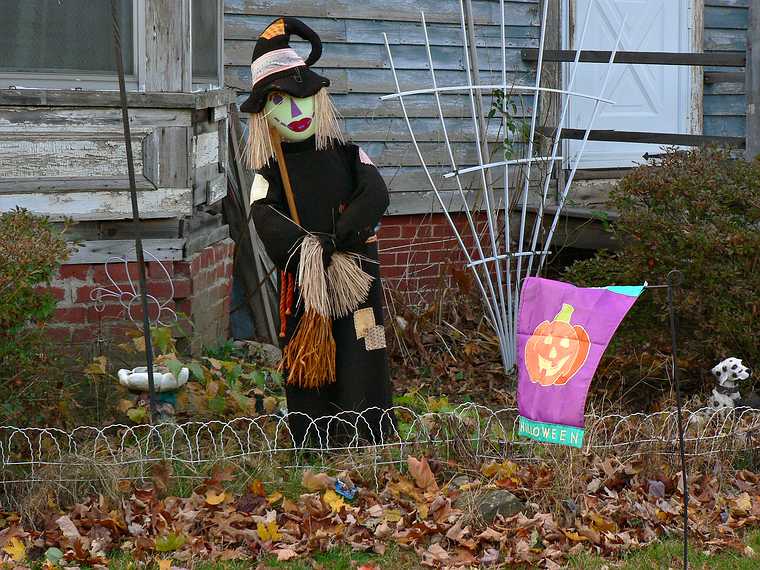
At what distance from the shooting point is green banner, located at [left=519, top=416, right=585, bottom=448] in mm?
3596

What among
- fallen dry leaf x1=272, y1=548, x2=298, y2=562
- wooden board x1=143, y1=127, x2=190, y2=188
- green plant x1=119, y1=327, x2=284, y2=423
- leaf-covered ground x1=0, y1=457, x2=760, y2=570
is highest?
wooden board x1=143, y1=127, x2=190, y2=188

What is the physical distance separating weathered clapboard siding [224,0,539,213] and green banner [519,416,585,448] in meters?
4.04

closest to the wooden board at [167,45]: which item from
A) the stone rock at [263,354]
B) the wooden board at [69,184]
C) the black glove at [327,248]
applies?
the wooden board at [69,184]

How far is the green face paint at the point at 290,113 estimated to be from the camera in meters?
4.46

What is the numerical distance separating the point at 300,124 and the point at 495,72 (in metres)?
3.82

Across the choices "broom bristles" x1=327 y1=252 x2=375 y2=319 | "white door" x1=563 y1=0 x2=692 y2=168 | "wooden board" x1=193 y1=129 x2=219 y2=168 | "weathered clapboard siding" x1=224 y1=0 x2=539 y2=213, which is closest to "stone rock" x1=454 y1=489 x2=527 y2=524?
"broom bristles" x1=327 y1=252 x2=375 y2=319

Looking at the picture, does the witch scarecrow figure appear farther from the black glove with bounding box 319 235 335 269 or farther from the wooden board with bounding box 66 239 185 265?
the wooden board with bounding box 66 239 185 265

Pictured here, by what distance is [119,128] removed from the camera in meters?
5.70

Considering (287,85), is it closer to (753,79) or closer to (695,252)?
(695,252)

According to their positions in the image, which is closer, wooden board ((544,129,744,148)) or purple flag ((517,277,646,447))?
purple flag ((517,277,646,447))

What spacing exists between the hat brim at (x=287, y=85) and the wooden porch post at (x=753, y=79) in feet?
9.99

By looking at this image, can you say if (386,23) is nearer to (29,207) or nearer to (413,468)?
(29,207)

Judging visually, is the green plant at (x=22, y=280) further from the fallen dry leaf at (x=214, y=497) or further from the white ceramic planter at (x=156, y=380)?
the fallen dry leaf at (x=214, y=497)

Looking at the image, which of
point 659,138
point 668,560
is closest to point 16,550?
point 668,560
